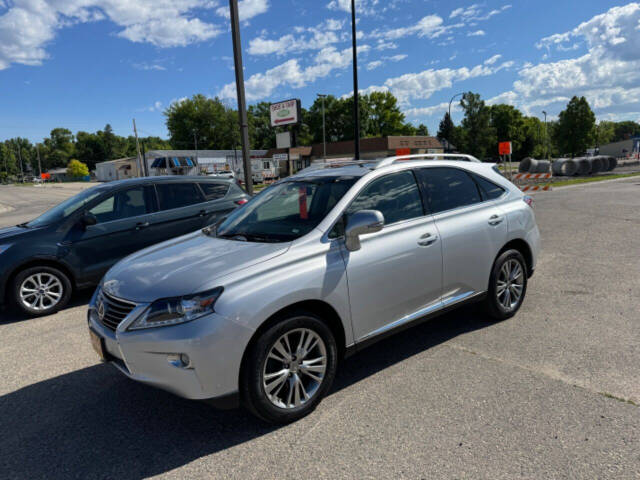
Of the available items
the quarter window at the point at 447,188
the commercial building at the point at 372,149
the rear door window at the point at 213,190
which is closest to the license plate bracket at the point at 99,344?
the quarter window at the point at 447,188

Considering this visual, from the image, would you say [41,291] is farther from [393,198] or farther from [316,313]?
[393,198]

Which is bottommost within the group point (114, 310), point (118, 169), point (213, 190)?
point (114, 310)

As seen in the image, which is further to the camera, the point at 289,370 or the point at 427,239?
the point at 427,239

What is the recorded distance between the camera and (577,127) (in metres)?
75.4

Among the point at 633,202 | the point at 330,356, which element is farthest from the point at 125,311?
the point at 633,202

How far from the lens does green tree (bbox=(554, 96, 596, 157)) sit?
74562 millimetres

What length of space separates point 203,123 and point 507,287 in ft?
293

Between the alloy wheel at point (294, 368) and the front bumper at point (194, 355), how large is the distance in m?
0.26

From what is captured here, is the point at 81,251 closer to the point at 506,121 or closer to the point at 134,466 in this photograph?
the point at 134,466

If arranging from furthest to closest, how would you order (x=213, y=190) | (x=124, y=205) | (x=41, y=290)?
(x=213, y=190), (x=124, y=205), (x=41, y=290)

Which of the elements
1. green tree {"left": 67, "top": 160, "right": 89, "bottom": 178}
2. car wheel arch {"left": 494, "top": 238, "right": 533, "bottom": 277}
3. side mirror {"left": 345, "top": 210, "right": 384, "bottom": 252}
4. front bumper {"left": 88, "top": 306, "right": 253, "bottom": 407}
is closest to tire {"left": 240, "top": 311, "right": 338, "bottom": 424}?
front bumper {"left": 88, "top": 306, "right": 253, "bottom": 407}

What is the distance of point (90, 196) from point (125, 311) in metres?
4.12

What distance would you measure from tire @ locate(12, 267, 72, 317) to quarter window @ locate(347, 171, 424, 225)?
175 inches

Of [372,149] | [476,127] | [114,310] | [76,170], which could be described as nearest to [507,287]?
[114,310]
